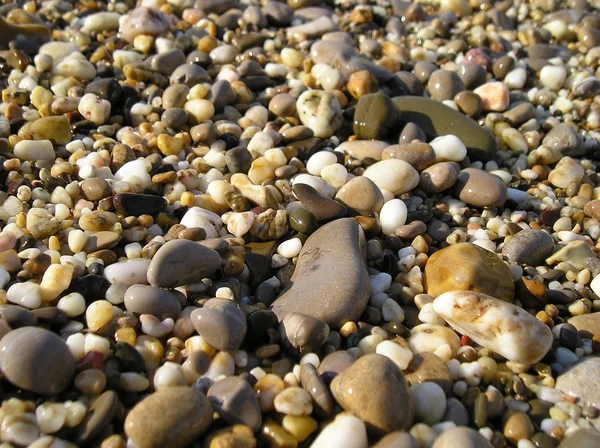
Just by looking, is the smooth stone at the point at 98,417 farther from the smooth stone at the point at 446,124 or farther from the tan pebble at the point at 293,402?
the smooth stone at the point at 446,124

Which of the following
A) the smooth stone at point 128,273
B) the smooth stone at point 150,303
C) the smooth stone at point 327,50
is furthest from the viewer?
the smooth stone at point 327,50

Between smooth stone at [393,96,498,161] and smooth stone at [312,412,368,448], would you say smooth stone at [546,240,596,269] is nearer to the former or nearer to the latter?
smooth stone at [393,96,498,161]

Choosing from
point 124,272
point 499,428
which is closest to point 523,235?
point 499,428

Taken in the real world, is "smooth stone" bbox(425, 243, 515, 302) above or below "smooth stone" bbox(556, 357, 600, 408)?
above

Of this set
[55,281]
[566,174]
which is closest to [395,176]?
[566,174]

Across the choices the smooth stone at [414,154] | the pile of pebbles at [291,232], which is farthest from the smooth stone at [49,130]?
the smooth stone at [414,154]

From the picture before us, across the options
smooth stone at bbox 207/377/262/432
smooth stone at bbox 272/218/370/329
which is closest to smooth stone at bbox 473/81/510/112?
smooth stone at bbox 272/218/370/329

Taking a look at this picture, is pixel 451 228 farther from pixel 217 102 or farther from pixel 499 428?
pixel 217 102

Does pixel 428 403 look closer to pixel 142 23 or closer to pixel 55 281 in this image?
pixel 55 281
